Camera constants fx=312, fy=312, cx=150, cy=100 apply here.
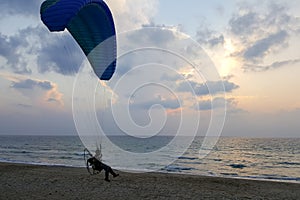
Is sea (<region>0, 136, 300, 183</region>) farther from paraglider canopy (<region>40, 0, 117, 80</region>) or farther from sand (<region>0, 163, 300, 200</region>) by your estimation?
paraglider canopy (<region>40, 0, 117, 80</region>)

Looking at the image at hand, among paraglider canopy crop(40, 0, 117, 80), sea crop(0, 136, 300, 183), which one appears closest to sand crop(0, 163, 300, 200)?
paraglider canopy crop(40, 0, 117, 80)

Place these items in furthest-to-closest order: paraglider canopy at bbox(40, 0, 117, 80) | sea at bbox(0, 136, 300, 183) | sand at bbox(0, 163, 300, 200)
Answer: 1. sea at bbox(0, 136, 300, 183)
2. sand at bbox(0, 163, 300, 200)
3. paraglider canopy at bbox(40, 0, 117, 80)

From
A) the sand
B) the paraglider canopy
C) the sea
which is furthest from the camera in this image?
the sea

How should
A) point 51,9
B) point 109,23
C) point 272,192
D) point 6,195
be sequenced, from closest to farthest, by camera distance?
point 51,9 → point 109,23 → point 6,195 → point 272,192

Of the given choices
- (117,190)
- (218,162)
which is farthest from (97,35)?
(218,162)

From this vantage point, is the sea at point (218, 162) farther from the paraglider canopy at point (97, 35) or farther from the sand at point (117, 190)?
the paraglider canopy at point (97, 35)

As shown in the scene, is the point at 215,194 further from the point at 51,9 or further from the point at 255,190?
the point at 51,9

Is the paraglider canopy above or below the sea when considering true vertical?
above

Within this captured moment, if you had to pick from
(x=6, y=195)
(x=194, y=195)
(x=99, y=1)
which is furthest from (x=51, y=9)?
(x=194, y=195)

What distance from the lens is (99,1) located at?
9984mm

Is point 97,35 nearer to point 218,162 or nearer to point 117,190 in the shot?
point 117,190

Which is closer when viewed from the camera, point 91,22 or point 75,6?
point 75,6

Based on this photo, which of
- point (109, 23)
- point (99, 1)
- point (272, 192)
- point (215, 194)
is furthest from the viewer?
point (272, 192)

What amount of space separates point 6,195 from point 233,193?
9172mm
